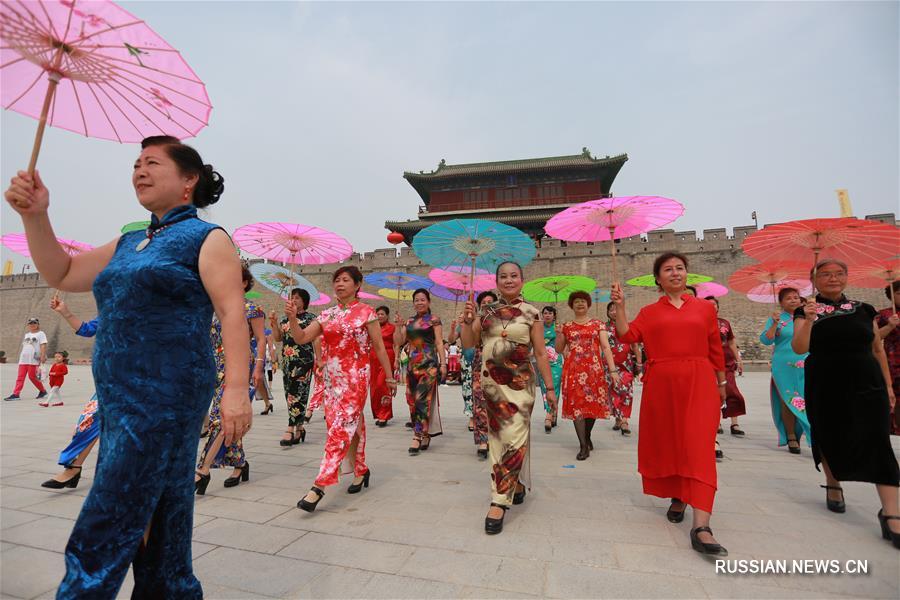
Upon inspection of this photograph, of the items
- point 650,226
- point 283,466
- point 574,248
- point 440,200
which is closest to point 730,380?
point 650,226

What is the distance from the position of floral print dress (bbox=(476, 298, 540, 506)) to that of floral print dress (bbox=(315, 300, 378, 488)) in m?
0.89

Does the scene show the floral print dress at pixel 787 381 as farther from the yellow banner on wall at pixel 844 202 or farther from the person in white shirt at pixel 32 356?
the yellow banner on wall at pixel 844 202

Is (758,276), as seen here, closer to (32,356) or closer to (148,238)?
(148,238)

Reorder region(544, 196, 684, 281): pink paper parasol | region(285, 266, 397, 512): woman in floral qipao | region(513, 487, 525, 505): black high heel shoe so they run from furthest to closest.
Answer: region(544, 196, 684, 281): pink paper parasol < region(285, 266, 397, 512): woman in floral qipao < region(513, 487, 525, 505): black high heel shoe

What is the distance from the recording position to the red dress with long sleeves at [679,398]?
2.34m

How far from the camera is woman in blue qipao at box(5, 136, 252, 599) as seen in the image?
1092 mm

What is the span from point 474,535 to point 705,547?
3.59ft

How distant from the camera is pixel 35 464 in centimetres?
362

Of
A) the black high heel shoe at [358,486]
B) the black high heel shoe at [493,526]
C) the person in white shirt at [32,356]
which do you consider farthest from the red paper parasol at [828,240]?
the person in white shirt at [32,356]

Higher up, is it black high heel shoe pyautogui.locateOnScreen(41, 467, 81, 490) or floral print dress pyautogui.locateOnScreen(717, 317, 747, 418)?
floral print dress pyautogui.locateOnScreen(717, 317, 747, 418)

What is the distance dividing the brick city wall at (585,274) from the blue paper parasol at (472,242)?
15371 millimetres

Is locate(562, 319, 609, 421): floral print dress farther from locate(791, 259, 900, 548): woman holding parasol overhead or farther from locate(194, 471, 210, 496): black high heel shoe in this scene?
locate(194, 471, 210, 496): black high heel shoe

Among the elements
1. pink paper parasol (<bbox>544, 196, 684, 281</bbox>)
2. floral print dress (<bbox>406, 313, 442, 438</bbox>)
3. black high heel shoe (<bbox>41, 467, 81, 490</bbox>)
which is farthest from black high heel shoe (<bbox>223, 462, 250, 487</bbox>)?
pink paper parasol (<bbox>544, 196, 684, 281</bbox>)

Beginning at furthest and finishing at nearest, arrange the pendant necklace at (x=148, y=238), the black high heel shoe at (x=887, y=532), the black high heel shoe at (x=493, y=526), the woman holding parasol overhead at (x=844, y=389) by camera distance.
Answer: the woman holding parasol overhead at (x=844, y=389) → the black high heel shoe at (x=493, y=526) → the black high heel shoe at (x=887, y=532) → the pendant necklace at (x=148, y=238)
